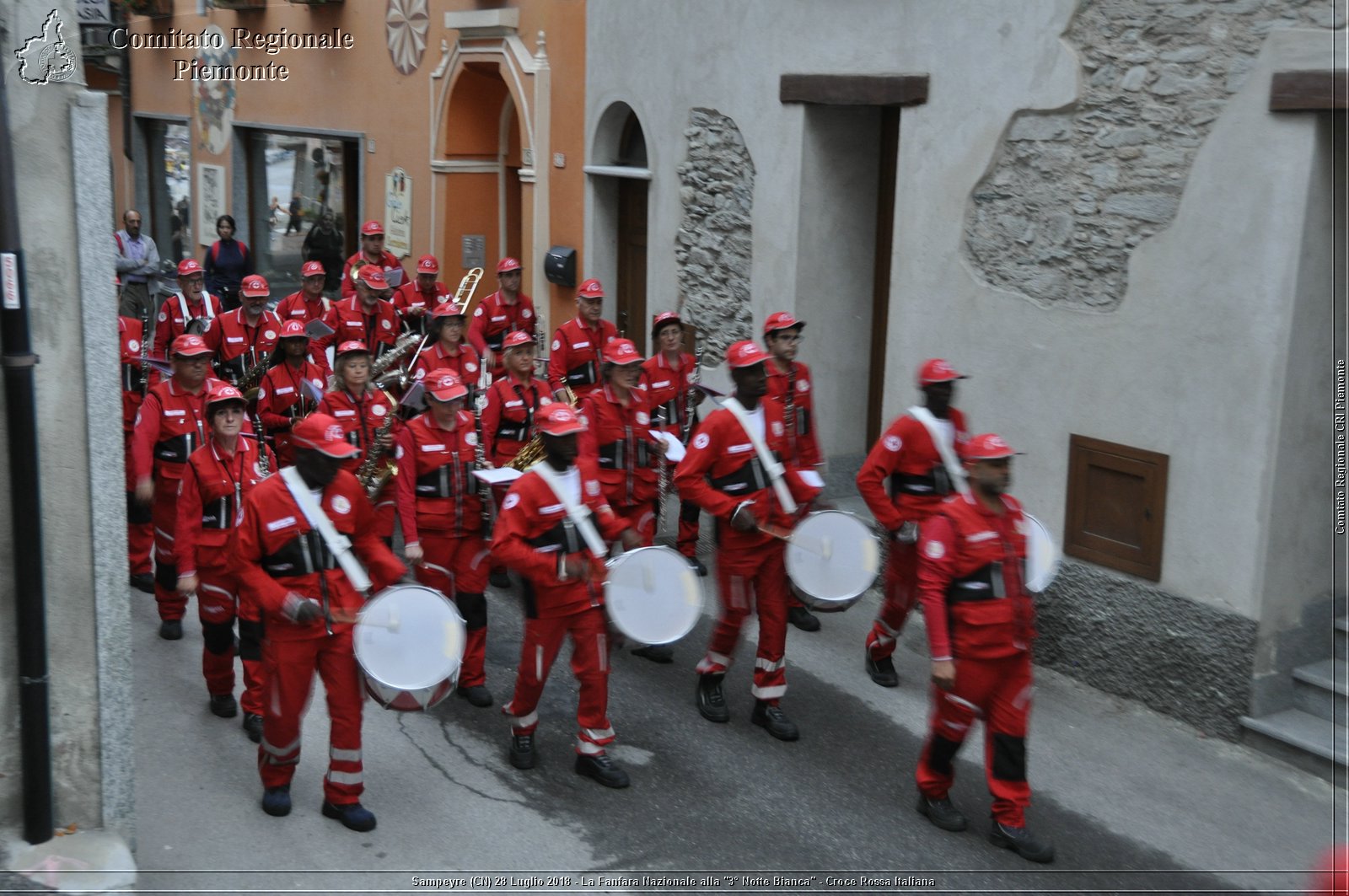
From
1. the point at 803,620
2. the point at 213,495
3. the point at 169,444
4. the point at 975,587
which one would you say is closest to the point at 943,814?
the point at 975,587

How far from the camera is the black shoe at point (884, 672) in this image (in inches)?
332

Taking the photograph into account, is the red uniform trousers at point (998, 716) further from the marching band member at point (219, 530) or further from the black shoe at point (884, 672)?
the marching band member at point (219, 530)

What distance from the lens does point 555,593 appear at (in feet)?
22.1

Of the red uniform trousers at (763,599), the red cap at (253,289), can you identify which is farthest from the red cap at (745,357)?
the red cap at (253,289)

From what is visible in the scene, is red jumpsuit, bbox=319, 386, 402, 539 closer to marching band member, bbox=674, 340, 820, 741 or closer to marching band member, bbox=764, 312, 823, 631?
marching band member, bbox=674, 340, 820, 741

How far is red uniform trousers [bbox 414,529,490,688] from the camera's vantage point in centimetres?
804

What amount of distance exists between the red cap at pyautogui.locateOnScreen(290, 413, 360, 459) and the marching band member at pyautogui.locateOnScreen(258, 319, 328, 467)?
421 cm

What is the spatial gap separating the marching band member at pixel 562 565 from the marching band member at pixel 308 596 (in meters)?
0.75

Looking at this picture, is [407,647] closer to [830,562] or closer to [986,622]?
[830,562]

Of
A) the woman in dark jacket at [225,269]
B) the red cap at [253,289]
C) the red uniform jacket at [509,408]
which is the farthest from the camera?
the woman in dark jacket at [225,269]

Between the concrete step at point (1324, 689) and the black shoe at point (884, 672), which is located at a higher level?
the concrete step at point (1324, 689)

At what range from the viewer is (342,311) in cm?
1280

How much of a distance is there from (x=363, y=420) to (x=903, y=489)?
143 inches

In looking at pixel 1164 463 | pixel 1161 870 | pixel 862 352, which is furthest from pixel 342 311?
pixel 1161 870
